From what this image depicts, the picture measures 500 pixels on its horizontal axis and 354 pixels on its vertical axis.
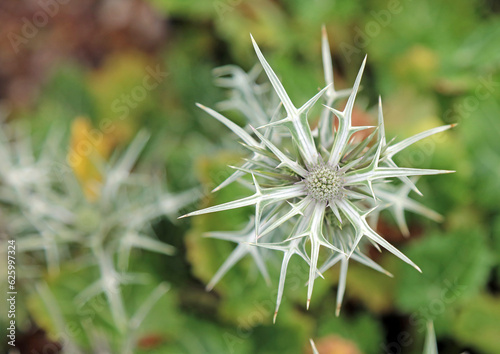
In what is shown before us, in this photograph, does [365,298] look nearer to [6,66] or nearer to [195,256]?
[195,256]

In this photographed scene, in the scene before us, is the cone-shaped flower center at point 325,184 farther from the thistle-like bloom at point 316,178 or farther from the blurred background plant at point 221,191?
the blurred background plant at point 221,191

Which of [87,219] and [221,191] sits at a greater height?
[221,191]

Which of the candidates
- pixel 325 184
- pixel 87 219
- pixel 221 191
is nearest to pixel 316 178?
pixel 325 184

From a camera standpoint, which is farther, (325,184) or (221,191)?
(221,191)

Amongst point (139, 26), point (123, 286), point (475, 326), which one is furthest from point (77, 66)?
point (475, 326)

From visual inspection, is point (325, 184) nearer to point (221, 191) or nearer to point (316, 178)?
point (316, 178)

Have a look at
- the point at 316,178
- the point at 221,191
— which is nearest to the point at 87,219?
the point at 221,191

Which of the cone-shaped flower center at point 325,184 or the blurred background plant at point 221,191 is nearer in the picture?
the cone-shaped flower center at point 325,184

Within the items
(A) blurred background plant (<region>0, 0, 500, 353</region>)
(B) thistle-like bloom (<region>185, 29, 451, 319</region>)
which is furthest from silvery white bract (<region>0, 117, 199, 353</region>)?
(B) thistle-like bloom (<region>185, 29, 451, 319</region>)

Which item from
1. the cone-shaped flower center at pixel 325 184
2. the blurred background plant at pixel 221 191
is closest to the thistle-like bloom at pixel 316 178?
the cone-shaped flower center at pixel 325 184
